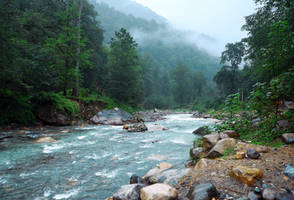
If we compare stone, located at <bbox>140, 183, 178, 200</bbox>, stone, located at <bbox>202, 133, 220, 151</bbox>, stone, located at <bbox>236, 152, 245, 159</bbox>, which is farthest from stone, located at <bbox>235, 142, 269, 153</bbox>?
stone, located at <bbox>140, 183, 178, 200</bbox>

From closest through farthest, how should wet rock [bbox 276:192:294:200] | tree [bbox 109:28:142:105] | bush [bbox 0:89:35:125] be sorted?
wet rock [bbox 276:192:294:200] → bush [bbox 0:89:35:125] → tree [bbox 109:28:142:105]

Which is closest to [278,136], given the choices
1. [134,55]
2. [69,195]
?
[69,195]

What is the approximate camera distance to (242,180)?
210 cm

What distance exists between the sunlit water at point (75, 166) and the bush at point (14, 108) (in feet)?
11.6

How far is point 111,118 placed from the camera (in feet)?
39.3

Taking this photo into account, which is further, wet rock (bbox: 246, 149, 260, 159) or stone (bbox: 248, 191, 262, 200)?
wet rock (bbox: 246, 149, 260, 159)

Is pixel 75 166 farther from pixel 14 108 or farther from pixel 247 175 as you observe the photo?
pixel 14 108

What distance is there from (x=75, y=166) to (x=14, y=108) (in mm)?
6988

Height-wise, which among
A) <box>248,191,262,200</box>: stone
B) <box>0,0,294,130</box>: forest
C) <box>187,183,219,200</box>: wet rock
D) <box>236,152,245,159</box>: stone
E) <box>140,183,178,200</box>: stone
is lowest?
<box>140,183,178,200</box>: stone

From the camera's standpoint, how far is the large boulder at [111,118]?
38.1 ft

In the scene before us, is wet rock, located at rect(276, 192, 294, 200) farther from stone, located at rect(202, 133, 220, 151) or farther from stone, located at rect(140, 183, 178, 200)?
stone, located at rect(202, 133, 220, 151)

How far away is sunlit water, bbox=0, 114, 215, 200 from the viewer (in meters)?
2.87

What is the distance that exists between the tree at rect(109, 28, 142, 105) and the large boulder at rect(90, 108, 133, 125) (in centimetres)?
836

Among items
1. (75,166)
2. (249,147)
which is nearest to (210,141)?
(249,147)
